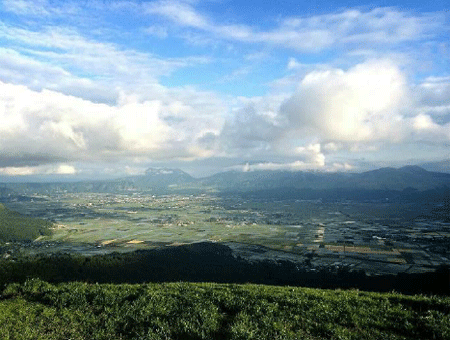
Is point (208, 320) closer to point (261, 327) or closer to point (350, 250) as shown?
point (261, 327)

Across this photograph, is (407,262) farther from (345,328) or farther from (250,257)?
(345,328)

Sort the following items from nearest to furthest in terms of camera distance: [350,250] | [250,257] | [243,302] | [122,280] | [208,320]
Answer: [208,320] < [243,302] < [122,280] < [250,257] < [350,250]

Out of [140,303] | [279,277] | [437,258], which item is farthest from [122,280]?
[437,258]

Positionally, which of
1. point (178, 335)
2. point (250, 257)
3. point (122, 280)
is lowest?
point (250, 257)

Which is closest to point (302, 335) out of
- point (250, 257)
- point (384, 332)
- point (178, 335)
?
point (384, 332)

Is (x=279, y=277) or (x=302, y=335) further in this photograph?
(x=279, y=277)

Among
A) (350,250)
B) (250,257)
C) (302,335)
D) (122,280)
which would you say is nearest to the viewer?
(302,335)

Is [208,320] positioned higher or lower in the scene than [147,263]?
higher
